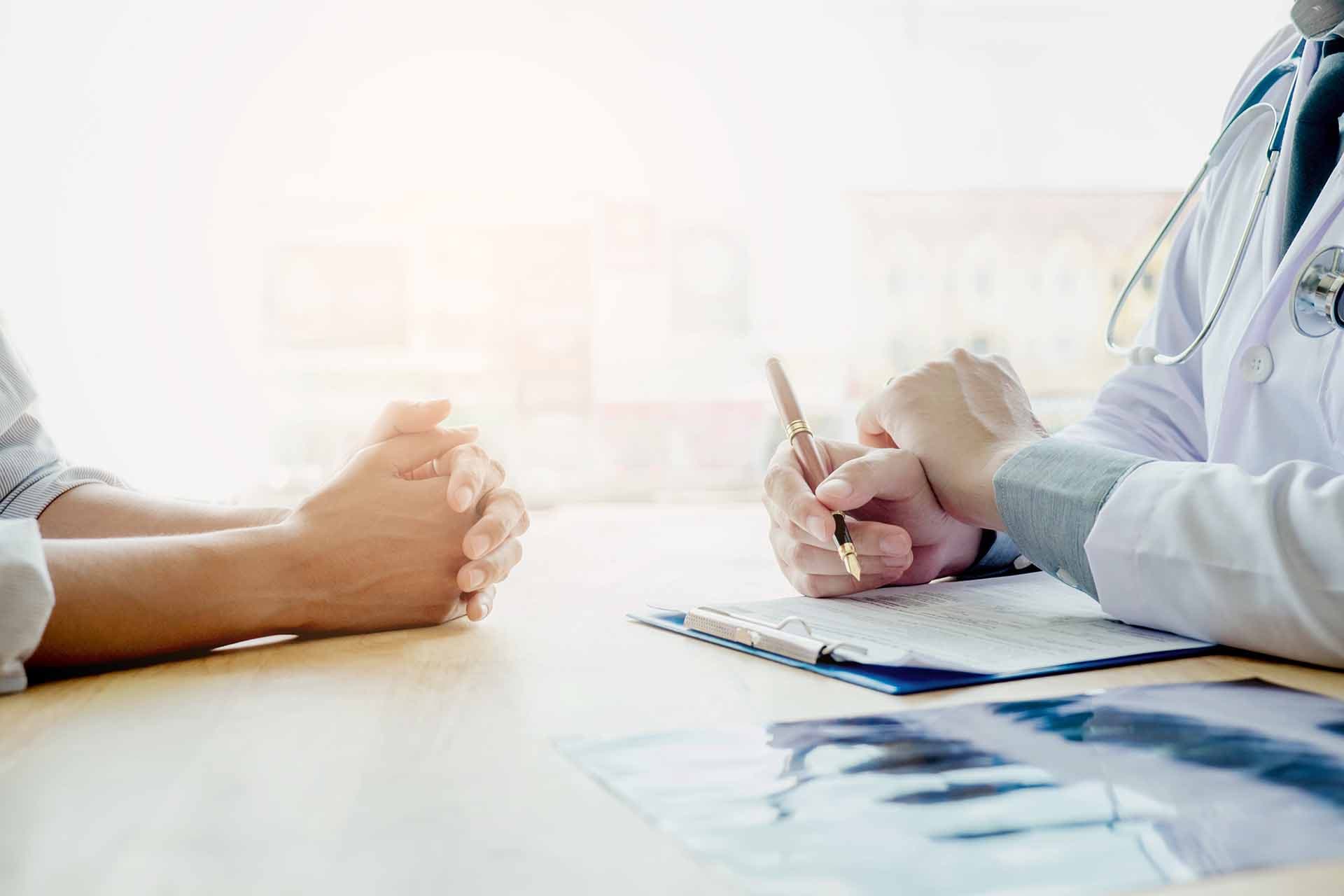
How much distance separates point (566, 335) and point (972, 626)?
1.85 m

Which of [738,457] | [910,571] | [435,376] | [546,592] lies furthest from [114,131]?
[910,571]

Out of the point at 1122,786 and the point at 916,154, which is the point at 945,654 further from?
the point at 916,154

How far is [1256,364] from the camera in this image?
0.90m

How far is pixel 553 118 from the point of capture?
243 cm

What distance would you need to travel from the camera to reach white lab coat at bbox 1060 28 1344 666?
0.63 metres

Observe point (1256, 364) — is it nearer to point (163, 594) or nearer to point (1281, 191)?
point (1281, 191)

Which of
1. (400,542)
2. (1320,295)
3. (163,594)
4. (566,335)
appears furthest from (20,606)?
(566,335)

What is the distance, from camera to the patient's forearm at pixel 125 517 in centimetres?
97

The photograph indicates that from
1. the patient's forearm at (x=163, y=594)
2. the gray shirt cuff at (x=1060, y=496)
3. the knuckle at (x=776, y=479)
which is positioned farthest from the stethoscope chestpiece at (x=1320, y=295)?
the patient's forearm at (x=163, y=594)

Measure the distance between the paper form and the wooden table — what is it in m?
0.03

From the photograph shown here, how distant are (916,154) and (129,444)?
5.96 feet

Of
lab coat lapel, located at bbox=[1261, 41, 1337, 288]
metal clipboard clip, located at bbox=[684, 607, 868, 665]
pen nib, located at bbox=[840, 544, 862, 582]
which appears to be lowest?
metal clipboard clip, located at bbox=[684, 607, 868, 665]

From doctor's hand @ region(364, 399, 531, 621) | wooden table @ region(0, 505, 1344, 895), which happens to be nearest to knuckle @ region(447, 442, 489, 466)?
doctor's hand @ region(364, 399, 531, 621)

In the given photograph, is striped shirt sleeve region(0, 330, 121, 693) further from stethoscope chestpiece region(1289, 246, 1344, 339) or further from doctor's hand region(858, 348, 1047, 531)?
stethoscope chestpiece region(1289, 246, 1344, 339)
